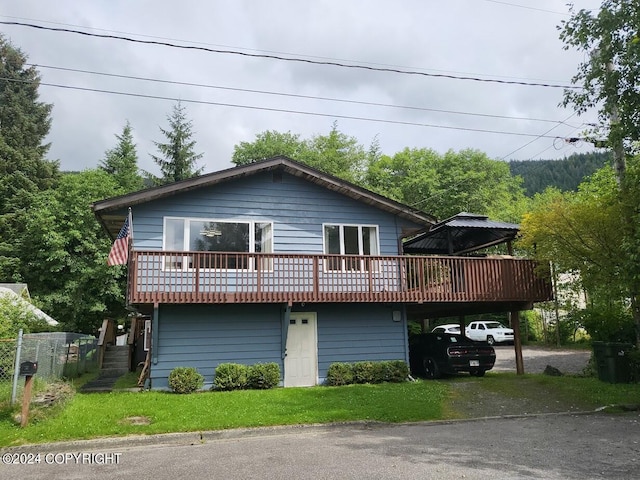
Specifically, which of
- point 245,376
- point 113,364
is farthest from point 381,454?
point 113,364

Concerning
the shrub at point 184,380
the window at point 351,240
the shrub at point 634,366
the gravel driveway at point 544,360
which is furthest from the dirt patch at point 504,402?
the shrub at point 184,380

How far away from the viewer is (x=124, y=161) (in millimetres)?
37438

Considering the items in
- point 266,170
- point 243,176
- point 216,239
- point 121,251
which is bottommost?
point 121,251

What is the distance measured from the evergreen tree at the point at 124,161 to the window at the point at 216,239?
2291 cm

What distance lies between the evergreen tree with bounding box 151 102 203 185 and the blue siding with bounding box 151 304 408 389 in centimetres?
Answer: 2641

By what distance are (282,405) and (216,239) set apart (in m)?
5.84

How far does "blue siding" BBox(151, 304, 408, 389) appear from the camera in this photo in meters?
13.9

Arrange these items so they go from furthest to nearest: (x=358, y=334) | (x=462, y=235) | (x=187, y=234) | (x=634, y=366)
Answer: (x=462, y=235)
(x=358, y=334)
(x=187, y=234)
(x=634, y=366)

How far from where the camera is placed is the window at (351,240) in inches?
641

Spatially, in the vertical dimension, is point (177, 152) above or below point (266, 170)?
above

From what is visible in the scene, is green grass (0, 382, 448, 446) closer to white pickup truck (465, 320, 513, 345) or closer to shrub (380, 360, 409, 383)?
shrub (380, 360, 409, 383)

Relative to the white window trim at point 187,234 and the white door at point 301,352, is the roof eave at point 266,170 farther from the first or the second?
the white door at point 301,352

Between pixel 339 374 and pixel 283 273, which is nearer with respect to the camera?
pixel 283 273

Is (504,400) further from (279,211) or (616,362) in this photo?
(279,211)
